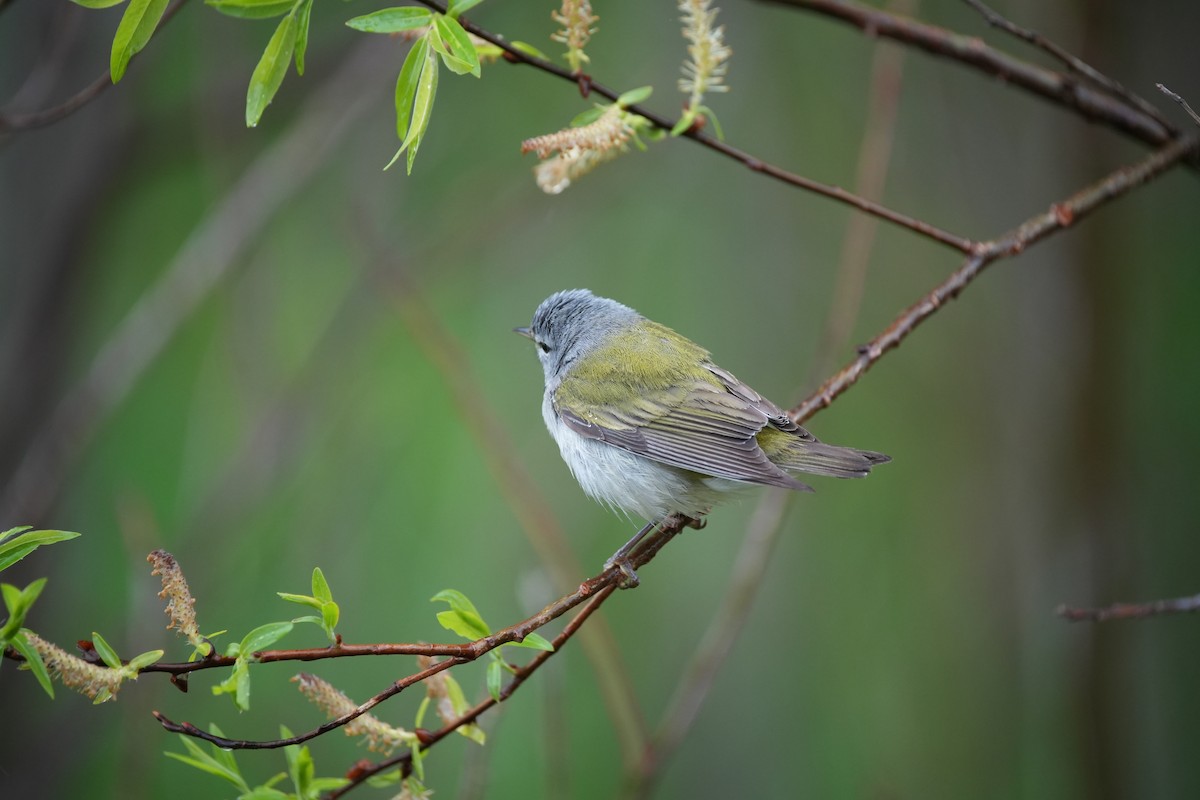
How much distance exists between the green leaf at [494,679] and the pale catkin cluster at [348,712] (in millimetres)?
158

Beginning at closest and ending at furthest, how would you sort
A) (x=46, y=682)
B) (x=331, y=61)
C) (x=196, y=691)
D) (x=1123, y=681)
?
(x=46, y=682)
(x=1123, y=681)
(x=331, y=61)
(x=196, y=691)

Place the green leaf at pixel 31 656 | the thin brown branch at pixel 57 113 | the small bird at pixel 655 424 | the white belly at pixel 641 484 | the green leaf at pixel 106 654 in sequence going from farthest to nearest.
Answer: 1. the white belly at pixel 641 484
2. the small bird at pixel 655 424
3. the thin brown branch at pixel 57 113
4. the green leaf at pixel 106 654
5. the green leaf at pixel 31 656

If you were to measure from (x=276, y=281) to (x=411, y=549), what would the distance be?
4.99 feet

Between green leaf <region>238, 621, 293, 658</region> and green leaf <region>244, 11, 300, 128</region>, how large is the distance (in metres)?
0.77

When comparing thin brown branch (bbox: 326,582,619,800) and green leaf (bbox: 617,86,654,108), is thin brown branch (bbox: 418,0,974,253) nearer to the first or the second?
green leaf (bbox: 617,86,654,108)

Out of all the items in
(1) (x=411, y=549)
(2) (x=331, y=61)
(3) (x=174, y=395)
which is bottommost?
(1) (x=411, y=549)

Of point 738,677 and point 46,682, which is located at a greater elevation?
point 46,682

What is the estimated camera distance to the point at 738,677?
4.95 meters

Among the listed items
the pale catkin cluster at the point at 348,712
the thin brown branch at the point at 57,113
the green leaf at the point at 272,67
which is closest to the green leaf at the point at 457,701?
the pale catkin cluster at the point at 348,712

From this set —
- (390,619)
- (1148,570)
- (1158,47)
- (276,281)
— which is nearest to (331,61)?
(276,281)

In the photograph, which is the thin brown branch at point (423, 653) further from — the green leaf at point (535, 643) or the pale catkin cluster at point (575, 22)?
the pale catkin cluster at point (575, 22)

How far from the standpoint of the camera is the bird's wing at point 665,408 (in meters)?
2.58

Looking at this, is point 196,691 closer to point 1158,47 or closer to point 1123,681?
point 1123,681

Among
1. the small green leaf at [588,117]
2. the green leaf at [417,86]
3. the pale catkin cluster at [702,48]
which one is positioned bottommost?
the green leaf at [417,86]
